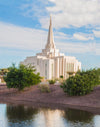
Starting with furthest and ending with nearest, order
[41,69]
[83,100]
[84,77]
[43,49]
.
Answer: [43,49], [41,69], [84,77], [83,100]

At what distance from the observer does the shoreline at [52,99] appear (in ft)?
86.7

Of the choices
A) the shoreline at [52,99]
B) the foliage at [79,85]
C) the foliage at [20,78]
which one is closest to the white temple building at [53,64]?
the shoreline at [52,99]

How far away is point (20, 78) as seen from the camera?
34.6m

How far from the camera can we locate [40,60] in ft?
213

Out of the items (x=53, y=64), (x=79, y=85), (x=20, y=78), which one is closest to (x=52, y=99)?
(x=79, y=85)

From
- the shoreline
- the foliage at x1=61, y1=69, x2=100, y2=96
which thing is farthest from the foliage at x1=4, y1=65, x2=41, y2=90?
the foliage at x1=61, y1=69, x2=100, y2=96

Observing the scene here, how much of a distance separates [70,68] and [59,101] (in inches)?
1483

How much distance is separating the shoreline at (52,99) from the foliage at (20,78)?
4.73ft

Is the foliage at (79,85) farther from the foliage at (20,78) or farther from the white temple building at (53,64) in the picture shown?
the white temple building at (53,64)

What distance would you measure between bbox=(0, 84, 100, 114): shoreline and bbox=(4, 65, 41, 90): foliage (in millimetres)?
1441

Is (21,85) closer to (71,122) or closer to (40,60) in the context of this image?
(71,122)

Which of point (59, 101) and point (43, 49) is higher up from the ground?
point (43, 49)

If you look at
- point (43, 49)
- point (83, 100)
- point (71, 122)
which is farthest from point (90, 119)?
point (43, 49)

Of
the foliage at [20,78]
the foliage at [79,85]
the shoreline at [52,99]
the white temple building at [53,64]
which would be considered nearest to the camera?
the shoreline at [52,99]
